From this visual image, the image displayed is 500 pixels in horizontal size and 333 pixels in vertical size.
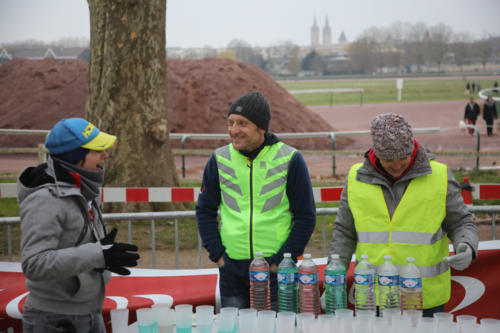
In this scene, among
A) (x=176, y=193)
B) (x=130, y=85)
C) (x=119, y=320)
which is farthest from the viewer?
(x=130, y=85)

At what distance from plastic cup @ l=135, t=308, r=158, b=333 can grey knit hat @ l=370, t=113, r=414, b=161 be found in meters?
1.49

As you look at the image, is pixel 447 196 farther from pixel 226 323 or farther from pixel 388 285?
pixel 226 323

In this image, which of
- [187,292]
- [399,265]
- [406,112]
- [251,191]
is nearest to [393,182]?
[399,265]

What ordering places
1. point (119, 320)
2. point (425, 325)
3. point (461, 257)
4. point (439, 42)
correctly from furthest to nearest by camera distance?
point (439, 42) < point (461, 257) < point (119, 320) < point (425, 325)

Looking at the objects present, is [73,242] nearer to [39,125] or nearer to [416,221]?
[416,221]

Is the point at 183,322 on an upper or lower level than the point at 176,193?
upper

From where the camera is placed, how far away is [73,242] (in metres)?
3.17

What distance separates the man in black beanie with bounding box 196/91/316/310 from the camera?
12.2ft

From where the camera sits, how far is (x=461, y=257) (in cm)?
321

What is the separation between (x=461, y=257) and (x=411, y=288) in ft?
1.07

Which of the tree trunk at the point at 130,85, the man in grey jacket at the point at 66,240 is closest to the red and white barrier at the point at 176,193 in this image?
the tree trunk at the point at 130,85

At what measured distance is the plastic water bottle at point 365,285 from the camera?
317cm

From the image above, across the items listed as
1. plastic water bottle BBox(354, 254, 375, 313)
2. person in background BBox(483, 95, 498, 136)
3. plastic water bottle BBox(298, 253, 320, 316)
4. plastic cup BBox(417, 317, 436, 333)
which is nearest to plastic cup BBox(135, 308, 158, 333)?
plastic water bottle BBox(298, 253, 320, 316)

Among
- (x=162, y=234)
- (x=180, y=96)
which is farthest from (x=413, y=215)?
(x=180, y=96)
